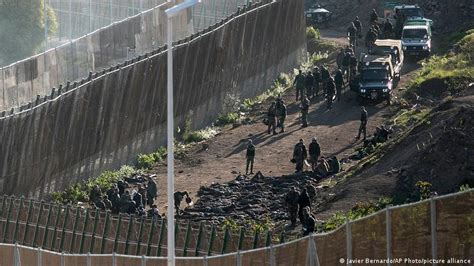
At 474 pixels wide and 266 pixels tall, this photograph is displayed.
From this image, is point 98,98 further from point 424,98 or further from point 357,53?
point 357,53

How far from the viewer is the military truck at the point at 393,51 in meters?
66.8

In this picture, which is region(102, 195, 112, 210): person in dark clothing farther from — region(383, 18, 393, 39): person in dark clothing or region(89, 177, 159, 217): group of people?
region(383, 18, 393, 39): person in dark clothing

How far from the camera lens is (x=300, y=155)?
55031 millimetres

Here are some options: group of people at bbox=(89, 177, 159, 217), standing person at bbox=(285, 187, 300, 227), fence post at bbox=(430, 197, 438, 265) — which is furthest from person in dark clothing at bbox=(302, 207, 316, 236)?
fence post at bbox=(430, 197, 438, 265)

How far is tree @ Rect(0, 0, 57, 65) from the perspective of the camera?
79.4 m

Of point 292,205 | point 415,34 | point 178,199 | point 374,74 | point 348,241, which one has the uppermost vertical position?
point 348,241

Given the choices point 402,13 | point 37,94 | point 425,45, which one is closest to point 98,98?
point 37,94

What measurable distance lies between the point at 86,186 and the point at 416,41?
20.2 meters

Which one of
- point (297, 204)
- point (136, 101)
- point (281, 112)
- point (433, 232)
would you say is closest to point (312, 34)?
point (281, 112)

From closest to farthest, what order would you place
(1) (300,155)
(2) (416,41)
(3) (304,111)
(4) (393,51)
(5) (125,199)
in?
(5) (125,199)
(1) (300,155)
(3) (304,111)
(4) (393,51)
(2) (416,41)

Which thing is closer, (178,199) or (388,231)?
(388,231)

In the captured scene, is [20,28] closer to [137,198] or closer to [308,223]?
[137,198]

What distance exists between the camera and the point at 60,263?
36.2 metres

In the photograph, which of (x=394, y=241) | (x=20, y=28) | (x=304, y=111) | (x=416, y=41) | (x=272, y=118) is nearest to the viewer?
(x=394, y=241)
